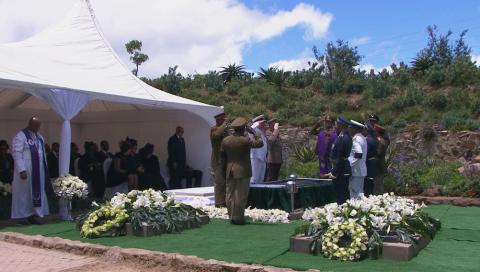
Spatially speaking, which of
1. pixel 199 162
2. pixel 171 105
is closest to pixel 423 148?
pixel 199 162

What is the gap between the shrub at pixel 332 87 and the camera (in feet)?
72.3

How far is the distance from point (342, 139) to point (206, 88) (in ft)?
58.4

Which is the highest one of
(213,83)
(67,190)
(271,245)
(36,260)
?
(213,83)

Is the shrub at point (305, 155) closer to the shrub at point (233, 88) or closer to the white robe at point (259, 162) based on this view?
the white robe at point (259, 162)

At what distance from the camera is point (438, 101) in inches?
725

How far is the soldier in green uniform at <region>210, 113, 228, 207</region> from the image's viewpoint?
922 cm

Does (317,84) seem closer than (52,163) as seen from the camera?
No

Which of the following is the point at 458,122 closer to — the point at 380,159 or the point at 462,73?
the point at 462,73

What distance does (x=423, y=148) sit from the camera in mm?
16938

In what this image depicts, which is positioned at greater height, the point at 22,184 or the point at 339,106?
the point at 339,106

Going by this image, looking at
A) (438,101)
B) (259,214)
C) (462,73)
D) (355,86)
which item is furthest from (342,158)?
(355,86)

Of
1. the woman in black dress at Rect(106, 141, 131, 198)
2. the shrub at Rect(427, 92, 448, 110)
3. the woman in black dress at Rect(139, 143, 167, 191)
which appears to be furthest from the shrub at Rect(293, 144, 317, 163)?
the woman in black dress at Rect(106, 141, 131, 198)

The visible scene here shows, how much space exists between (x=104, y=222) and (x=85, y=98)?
311cm

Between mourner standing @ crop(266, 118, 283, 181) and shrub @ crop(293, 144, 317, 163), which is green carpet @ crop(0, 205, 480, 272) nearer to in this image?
mourner standing @ crop(266, 118, 283, 181)
